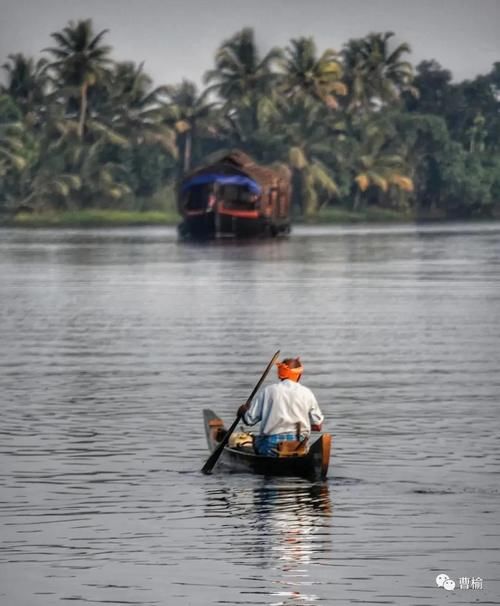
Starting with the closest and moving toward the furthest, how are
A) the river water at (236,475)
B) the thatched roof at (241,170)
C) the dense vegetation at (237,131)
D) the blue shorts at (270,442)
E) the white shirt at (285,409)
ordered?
the river water at (236,475), the white shirt at (285,409), the blue shorts at (270,442), the thatched roof at (241,170), the dense vegetation at (237,131)

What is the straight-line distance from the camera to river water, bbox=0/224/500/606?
45.3ft

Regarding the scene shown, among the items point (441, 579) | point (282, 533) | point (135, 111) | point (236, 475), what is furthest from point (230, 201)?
point (441, 579)

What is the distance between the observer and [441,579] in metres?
13.5

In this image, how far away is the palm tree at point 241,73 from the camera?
118812 millimetres

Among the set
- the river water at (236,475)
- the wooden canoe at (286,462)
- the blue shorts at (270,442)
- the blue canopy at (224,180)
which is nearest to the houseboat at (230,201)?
the blue canopy at (224,180)

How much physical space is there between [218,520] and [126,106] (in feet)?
328

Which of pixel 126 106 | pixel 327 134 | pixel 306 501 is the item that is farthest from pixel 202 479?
pixel 327 134

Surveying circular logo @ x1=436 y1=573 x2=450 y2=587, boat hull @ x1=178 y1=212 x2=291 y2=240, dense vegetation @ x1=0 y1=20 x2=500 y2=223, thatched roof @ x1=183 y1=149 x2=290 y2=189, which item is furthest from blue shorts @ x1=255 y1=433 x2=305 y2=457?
dense vegetation @ x1=0 y1=20 x2=500 y2=223

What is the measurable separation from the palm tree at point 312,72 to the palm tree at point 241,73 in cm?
146

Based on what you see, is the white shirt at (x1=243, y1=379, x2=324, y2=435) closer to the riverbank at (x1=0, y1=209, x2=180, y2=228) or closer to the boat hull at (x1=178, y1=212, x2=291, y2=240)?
the boat hull at (x1=178, y1=212, x2=291, y2=240)

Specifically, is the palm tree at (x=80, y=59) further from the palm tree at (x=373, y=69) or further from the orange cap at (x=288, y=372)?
the orange cap at (x=288, y=372)

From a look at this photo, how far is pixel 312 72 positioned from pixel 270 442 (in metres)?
104

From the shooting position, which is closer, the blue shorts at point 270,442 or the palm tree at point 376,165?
the blue shorts at point 270,442

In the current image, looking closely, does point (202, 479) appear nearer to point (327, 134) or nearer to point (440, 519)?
point (440, 519)
